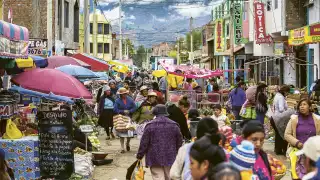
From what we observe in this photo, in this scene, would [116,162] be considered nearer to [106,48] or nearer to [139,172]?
[139,172]

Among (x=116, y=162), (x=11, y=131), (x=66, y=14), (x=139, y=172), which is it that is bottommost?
(x=116, y=162)

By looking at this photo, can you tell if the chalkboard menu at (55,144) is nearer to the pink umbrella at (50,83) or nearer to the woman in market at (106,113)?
the pink umbrella at (50,83)

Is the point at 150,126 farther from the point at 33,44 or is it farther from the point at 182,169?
the point at 33,44

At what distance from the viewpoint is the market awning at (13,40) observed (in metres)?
9.67

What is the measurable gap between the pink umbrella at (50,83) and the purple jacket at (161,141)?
7.66ft

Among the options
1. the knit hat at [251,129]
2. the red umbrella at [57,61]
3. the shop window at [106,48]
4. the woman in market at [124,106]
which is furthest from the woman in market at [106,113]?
the shop window at [106,48]

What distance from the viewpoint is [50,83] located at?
11453 mm

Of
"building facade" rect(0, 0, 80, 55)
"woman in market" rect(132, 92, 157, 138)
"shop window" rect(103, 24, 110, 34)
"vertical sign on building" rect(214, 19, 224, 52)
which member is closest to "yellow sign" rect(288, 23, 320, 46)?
"woman in market" rect(132, 92, 157, 138)

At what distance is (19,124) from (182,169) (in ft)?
18.2

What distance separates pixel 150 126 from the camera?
962 cm

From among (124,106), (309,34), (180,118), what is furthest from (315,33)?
(180,118)

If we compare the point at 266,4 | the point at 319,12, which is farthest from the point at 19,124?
the point at 266,4

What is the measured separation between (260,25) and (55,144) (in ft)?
80.0

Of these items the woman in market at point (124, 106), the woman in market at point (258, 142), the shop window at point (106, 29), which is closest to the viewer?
the woman in market at point (258, 142)
